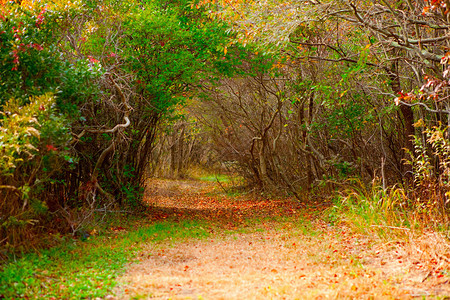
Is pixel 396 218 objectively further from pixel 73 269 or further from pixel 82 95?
pixel 82 95

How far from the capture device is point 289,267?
19.4 feet

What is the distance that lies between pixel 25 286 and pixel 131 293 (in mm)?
1087

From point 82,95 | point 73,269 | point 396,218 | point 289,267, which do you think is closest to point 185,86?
point 82,95

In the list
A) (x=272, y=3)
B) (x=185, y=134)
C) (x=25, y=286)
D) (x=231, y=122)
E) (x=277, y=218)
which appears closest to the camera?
(x=25, y=286)

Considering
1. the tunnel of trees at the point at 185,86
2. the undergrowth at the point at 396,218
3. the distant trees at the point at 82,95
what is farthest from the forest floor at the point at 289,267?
the distant trees at the point at 82,95

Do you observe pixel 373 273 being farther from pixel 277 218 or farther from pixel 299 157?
pixel 299 157

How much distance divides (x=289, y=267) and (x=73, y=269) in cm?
277

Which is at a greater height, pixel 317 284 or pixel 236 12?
pixel 236 12

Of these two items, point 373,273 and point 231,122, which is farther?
point 231,122

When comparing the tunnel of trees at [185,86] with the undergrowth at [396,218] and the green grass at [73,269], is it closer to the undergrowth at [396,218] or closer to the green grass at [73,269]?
the undergrowth at [396,218]

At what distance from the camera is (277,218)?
10.6m

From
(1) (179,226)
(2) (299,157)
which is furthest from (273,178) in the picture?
(1) (179,226)

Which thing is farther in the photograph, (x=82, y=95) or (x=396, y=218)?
(x=396, y=218)

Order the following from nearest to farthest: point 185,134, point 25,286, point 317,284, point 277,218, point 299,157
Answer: point 25,286, point 317,284, point 277,218, point 299,157, point 185,134
